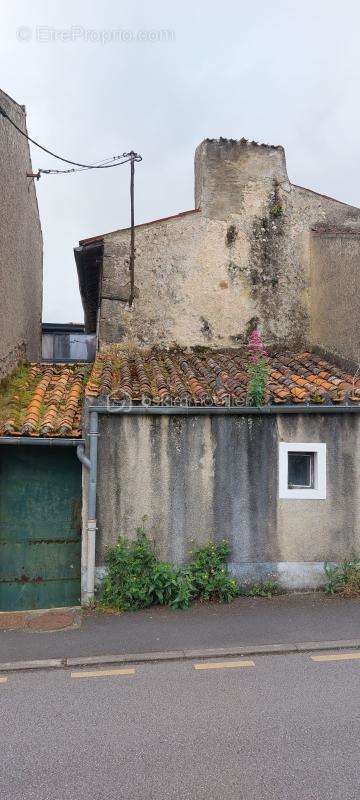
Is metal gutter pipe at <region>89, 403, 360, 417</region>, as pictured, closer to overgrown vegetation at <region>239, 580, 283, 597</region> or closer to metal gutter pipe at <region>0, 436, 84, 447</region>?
metal gutter pipe at <region>0, 436, 84, 447</region>

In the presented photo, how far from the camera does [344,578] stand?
9266 millimetres

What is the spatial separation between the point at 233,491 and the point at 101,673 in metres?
3.44

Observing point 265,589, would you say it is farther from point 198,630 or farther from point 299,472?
point 299,472

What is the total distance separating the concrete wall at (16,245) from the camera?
11.7 meters

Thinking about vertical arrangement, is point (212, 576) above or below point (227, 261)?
below

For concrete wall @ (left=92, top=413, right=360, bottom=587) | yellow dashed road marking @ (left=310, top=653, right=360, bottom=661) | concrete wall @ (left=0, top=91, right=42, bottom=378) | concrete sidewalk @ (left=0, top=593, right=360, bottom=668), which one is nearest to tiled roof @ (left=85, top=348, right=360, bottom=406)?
concrete wall @ (left=92, top=413, right=360, bottom=587)

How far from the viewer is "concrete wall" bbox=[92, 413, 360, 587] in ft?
29.9

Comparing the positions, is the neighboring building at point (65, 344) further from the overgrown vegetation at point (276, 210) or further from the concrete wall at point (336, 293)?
the concrete wall at point (336, 293)

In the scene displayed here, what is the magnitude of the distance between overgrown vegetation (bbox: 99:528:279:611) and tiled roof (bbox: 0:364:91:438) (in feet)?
6.23

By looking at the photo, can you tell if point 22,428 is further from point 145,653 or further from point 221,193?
point 221,193

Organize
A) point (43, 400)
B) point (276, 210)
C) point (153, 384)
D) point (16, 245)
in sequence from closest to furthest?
1. point (153, 384)
2. point (43, 400)
3. point (16, 245)
4. point (276, 210)

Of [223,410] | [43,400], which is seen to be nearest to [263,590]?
[223,410]

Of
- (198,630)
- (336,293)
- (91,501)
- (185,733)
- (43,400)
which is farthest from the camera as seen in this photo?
(336,293)

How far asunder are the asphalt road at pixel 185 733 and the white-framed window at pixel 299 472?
9.56 ft
